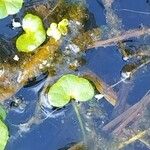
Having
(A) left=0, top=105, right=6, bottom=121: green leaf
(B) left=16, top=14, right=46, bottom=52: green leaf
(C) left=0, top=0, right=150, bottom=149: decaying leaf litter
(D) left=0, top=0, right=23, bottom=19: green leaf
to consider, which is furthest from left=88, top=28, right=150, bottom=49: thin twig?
(A) left=0, top=105, right=6, bottom=121: green leaf

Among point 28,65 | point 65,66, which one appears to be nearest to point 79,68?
point 65,66

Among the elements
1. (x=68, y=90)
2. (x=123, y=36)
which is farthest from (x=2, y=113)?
(x=123, y=36)

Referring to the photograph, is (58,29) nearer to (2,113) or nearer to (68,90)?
(68,90)

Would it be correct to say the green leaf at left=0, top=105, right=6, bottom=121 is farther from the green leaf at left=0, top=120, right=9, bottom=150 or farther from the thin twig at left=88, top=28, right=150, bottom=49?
the thin twig at left=88, top=28, right=150, bottom=49

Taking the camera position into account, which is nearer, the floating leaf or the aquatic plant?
the aquatic plant

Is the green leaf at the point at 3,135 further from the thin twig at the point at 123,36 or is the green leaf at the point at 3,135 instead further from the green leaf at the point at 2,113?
the thin twig at the point at 123,36

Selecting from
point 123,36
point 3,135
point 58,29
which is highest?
point 58,29
